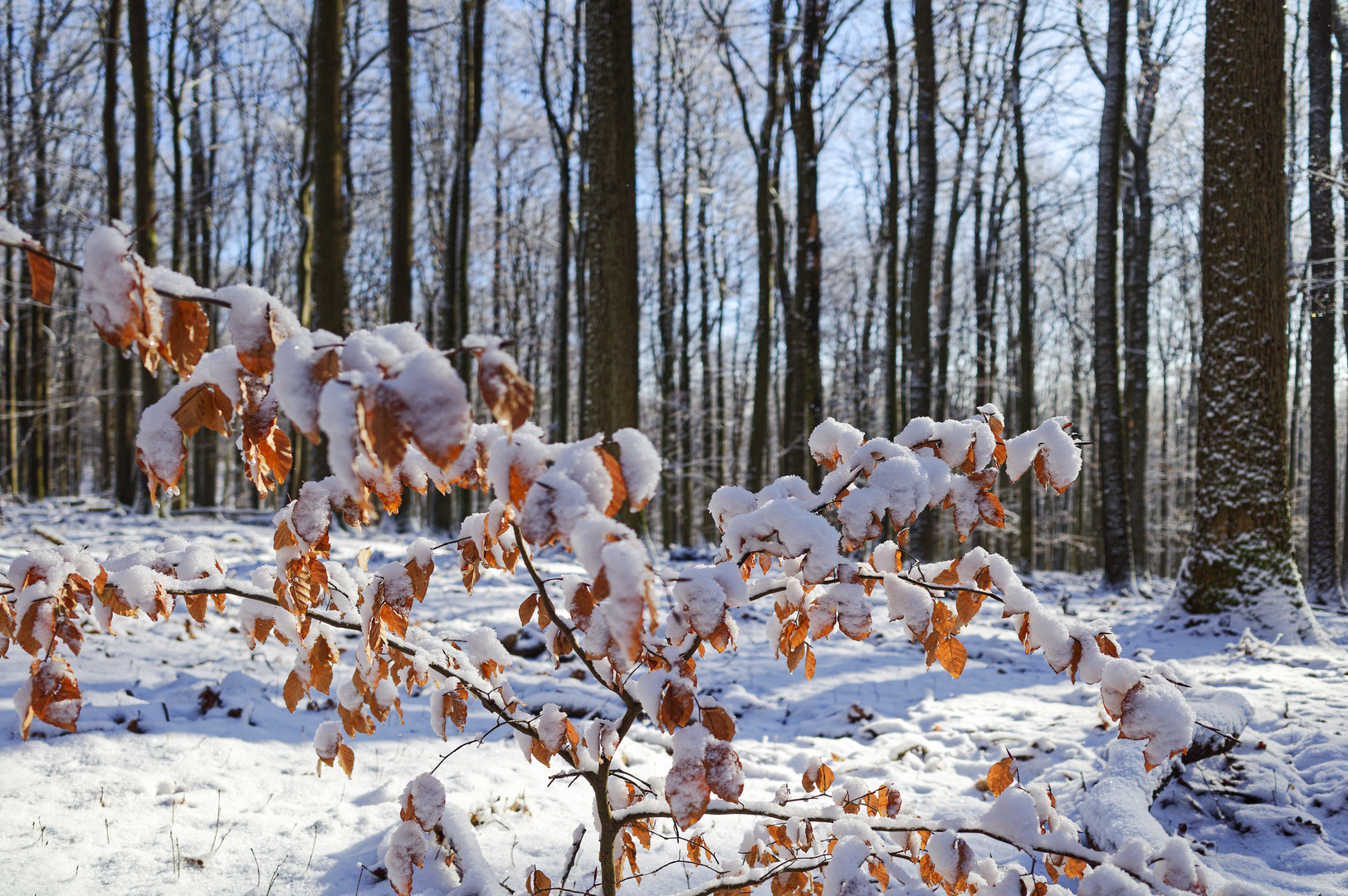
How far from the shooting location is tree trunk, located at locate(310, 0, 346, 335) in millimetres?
7703

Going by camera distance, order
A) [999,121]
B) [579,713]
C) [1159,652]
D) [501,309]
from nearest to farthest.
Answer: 1. [579,713]
2. [1159,652]
3. [999,121]
4. [501,309]

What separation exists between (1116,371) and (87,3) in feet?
58.6

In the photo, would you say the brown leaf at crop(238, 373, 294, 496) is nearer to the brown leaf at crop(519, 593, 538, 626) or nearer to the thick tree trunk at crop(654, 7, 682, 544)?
the brown leaf at crop(519, 593, 538, 626)

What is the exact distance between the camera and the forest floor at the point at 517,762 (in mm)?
2223

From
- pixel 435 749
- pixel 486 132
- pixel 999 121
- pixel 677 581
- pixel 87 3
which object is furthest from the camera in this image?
pixel 486 132

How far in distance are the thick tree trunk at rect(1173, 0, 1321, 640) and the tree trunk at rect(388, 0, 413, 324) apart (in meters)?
8.96

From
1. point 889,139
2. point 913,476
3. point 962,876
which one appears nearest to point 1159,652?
point 962,876

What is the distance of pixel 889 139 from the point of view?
1282 centimetres

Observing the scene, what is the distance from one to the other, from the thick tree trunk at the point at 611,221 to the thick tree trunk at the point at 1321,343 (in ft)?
27.0

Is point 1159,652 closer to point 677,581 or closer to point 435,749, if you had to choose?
point 435,749

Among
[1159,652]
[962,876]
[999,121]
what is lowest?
[1159,652]

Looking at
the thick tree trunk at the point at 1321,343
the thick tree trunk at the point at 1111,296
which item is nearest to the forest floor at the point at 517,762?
the thick tree trunk at the point at 1111,296

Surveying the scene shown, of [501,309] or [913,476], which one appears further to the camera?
[501,309]

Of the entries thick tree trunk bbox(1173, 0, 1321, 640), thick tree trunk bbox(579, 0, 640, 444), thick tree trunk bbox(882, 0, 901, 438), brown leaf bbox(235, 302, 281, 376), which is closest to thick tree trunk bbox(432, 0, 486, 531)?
thick tree trunk bbox(579, 0, 640, 444)
